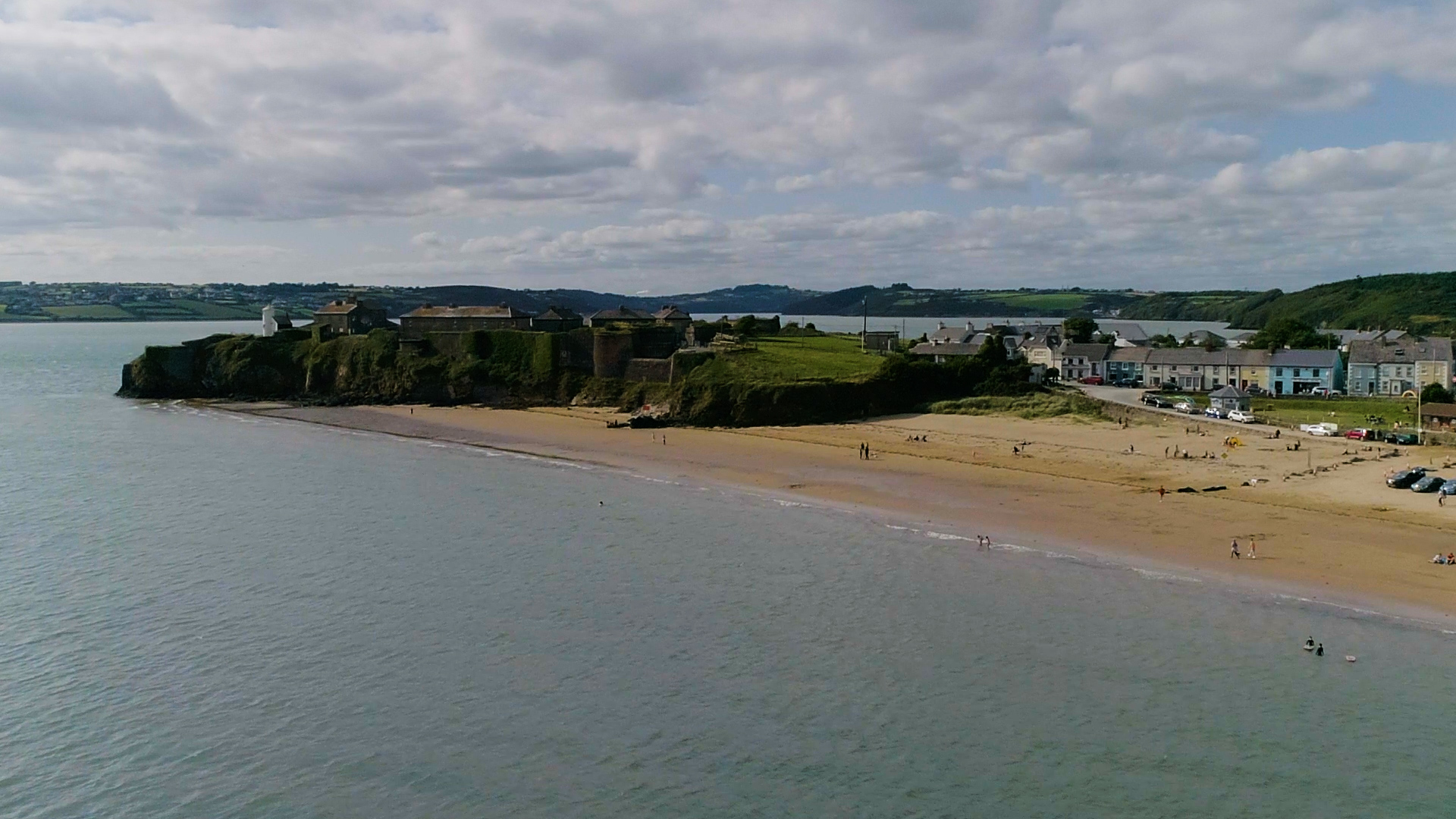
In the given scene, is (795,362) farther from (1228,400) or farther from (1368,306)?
(1368,306)

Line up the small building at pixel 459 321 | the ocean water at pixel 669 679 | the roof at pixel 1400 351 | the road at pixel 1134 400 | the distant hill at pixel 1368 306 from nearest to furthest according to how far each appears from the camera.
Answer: the ocean water at pixel 669 679 < the road at pixel 1134 400 < the roof at pixel 1400 351 < the small building at pixel 459 321 < the distant hill at pixel 1368 306

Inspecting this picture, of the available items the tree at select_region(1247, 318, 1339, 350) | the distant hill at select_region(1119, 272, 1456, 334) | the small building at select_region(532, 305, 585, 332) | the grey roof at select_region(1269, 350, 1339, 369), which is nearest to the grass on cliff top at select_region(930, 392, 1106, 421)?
the grey roof at select_region(1269, 350, 1339, 369)

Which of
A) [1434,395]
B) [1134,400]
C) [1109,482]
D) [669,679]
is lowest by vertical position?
[669,679]

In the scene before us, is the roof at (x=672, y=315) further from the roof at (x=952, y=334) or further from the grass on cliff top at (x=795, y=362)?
the roof at (x=952, y=334)

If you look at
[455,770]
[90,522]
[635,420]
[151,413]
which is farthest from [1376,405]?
[151,413]

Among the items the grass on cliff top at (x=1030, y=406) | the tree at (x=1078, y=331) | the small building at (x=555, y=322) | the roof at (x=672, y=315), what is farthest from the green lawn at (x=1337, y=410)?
the small building at (x=555, y=322)

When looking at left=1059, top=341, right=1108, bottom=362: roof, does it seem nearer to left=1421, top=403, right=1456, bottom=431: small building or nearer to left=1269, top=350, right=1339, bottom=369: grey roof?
left=1269, top=350, right=1339, bottom=369: grey roof

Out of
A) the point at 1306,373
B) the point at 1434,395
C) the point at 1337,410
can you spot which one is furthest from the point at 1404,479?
the point at 1306,373
